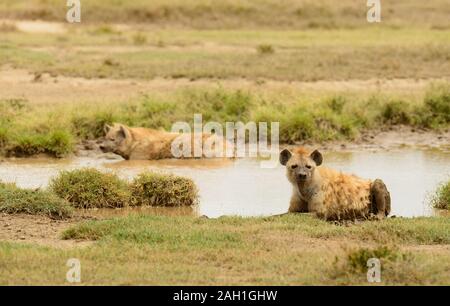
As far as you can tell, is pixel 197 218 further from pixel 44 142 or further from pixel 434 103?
pixel 434 103

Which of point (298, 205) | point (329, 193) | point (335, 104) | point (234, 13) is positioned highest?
point (234, 13)

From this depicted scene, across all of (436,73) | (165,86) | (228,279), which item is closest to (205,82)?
(165,86)

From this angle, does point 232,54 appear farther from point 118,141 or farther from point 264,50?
point 118,141

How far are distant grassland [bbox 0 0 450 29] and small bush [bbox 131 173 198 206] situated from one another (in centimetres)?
2222

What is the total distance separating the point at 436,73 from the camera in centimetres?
2084

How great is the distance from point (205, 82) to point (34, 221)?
972cm

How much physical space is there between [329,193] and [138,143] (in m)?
4.81

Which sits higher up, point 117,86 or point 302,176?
point 117,86

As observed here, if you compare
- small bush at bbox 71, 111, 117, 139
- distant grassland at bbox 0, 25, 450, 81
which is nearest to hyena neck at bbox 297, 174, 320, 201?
small bush at bbox 71, 111, 117, 139

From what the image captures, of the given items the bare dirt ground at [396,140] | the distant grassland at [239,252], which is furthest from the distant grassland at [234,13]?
the distant grassland at [239,252]

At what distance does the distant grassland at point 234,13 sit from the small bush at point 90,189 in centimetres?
2238

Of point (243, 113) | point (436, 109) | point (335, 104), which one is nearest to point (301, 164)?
point (243, 113)

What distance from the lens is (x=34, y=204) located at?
10219 millimetres

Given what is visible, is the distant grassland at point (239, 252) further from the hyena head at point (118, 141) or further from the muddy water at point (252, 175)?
the hyena head at point (118, 141)
